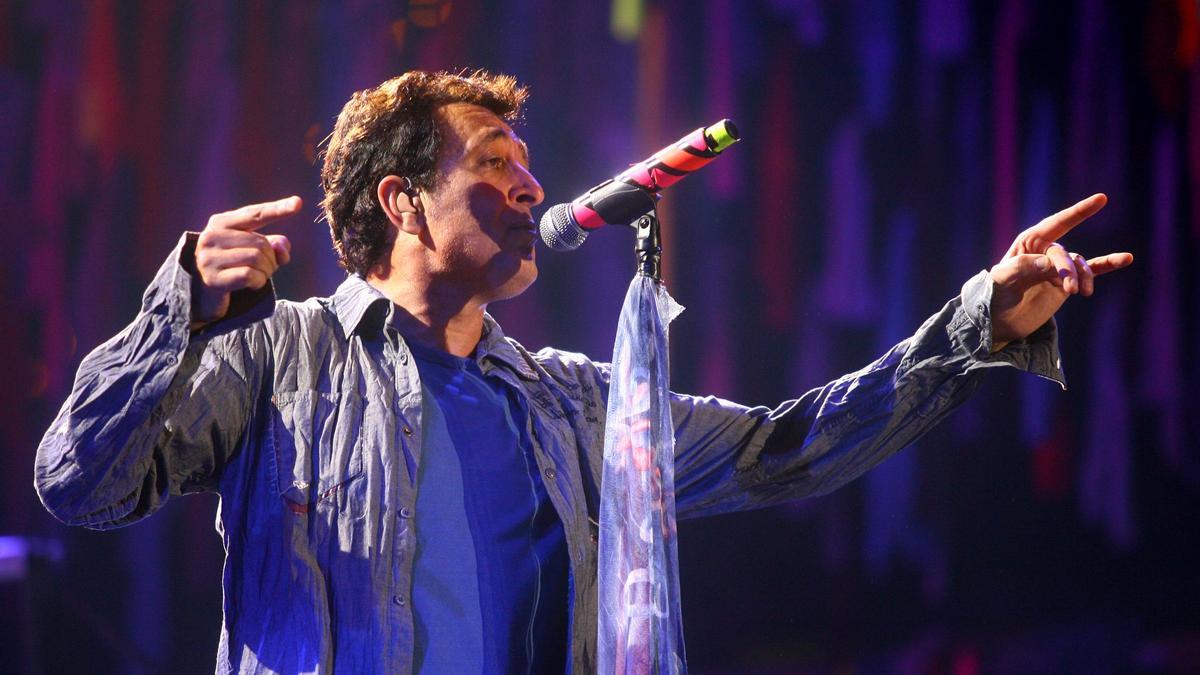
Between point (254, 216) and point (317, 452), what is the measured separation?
16.6 inches

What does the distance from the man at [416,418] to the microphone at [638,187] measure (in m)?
0.33

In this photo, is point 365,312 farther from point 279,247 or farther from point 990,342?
point 990,342

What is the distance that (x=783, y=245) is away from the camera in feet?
9.16

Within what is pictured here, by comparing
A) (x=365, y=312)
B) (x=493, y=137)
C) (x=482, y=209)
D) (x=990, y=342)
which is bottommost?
(x=990, y=342)

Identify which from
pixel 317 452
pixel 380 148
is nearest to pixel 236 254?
pixel 317 452

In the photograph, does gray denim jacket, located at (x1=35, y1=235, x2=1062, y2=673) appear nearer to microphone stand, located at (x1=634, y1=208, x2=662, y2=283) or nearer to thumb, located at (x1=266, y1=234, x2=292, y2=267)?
thumb, located at (x1=266, y1=234, x2=292, y2=267)

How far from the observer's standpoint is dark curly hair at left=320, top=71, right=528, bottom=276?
6.49 feet

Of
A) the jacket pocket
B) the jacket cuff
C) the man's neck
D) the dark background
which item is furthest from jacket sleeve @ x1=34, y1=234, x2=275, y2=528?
the dark background

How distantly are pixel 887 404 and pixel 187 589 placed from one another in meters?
1.62

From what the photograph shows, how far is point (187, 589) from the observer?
2.45 meters

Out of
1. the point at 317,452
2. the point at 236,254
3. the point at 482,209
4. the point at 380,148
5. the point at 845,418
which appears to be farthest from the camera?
the point at 380,148

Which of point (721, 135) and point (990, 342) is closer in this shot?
point (721, 135)

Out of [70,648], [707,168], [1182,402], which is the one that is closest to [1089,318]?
[1182,402]

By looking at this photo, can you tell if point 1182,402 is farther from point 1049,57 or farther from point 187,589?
point 187,589
